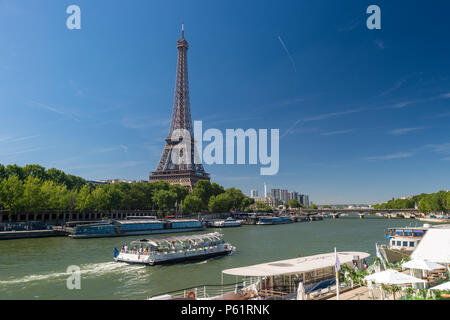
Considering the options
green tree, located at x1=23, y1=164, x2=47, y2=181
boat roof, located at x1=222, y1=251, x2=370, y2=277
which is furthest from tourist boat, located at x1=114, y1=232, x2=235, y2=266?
green tree, located at x1=23, y1=164, x2=47, y2=181

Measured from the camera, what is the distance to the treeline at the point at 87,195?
221ft

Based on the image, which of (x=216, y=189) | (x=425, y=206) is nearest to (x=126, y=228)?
(x=216, y=189)

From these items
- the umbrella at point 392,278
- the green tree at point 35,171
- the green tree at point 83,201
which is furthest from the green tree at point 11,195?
the umbrella at point 392,278

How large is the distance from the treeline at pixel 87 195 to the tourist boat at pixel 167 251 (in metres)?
43.3

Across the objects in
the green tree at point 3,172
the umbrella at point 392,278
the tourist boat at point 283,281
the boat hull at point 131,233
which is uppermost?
the green tree at point 3,172

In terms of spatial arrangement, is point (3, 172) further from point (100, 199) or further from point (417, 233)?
point (417, 233)

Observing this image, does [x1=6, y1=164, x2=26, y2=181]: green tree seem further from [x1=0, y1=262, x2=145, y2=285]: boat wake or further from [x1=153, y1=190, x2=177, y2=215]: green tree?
[x1=0, y1=262, x2=145, y2=285]: boat wake

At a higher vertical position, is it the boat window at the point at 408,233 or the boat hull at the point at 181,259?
the boat window at the point at 408,233

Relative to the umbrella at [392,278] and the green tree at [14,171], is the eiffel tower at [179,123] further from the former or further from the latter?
the umbrella at [392,278]

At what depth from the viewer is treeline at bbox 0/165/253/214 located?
221 ft

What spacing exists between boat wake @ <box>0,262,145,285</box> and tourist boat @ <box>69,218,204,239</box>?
96.7ft

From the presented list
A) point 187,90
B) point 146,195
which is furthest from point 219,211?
point 187,90

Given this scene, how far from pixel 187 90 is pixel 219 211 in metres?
59.8
